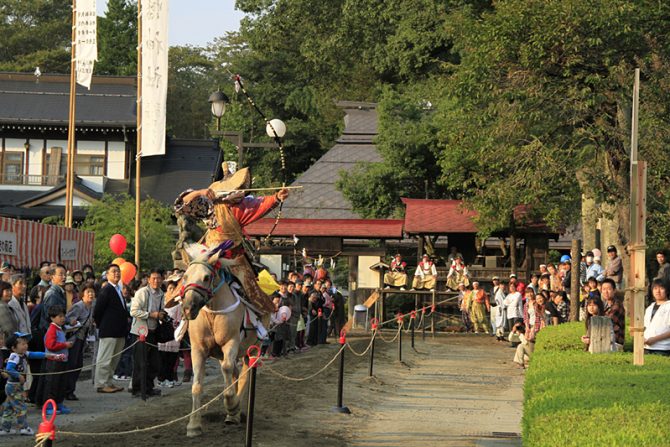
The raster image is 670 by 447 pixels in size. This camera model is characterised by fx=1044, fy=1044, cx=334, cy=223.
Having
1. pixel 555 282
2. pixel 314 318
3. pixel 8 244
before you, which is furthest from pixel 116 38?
pixel 8 244

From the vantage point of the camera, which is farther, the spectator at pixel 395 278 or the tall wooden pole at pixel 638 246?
the spectator at pixel 395 278

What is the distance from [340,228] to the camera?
113ft

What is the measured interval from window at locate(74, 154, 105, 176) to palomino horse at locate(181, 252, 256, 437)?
3812cm

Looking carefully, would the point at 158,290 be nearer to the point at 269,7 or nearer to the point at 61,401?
the point at 61,401

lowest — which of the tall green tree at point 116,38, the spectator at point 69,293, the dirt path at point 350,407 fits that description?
the dirt path at point 350,407

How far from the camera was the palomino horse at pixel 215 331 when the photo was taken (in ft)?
40.5

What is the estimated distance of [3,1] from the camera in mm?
69125

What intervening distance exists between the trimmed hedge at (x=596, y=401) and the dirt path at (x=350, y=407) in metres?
1.53

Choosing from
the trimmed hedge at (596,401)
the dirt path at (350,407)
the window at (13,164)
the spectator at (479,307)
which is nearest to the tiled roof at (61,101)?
the window at (13,164)

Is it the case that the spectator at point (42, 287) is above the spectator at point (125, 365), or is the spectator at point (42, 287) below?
above

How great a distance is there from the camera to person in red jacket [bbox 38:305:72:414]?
14148 mm

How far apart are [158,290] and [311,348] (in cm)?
1117

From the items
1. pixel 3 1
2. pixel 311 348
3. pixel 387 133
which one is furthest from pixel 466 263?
pixel 3 1

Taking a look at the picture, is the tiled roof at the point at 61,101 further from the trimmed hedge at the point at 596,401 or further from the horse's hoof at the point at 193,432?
the trimmed hedge at the point at 596,401
